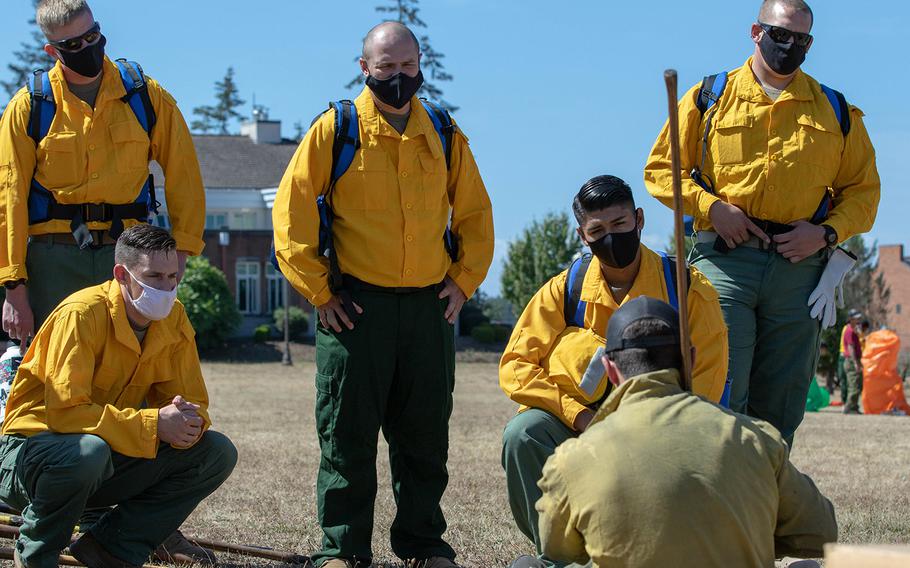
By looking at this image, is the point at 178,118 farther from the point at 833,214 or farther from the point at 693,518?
the point at 693,518

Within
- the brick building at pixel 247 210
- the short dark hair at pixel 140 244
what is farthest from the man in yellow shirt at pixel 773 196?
the brick building at pixel 247 210

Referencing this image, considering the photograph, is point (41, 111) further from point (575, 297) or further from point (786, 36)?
point (786, 36)

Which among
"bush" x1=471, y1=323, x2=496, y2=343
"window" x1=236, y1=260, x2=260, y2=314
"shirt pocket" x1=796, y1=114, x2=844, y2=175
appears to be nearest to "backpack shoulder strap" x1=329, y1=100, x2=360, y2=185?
"shirt pocket" x1=796, y1=114, x2=844, y2=175

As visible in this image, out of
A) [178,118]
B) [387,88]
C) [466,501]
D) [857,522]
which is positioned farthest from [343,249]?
[857,522]

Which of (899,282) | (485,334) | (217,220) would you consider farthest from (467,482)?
(899,282)

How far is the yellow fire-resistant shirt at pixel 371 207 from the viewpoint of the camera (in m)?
5.59

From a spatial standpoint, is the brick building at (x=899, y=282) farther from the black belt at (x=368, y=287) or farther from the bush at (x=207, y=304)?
the black belt at (x=368, y=287)

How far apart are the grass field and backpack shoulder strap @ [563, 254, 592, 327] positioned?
1436 millimetres

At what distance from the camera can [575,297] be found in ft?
17.8

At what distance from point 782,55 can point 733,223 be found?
0.83 meters

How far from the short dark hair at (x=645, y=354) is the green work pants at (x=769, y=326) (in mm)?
2049

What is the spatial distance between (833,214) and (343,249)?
93.7 inches

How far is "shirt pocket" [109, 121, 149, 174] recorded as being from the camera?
233 inches

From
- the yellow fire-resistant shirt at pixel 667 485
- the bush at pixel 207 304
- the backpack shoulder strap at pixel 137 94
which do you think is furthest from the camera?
the bush at pixel 207 304
